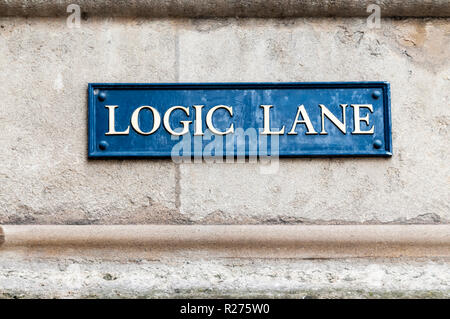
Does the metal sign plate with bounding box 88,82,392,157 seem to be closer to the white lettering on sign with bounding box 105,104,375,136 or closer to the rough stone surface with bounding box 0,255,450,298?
the white lettering on sign with bounding box 105,104,375,136

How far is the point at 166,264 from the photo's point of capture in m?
2.02

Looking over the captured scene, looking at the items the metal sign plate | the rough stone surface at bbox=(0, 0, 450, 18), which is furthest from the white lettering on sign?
the rough stone surface at bbox=(0, 0, 450, 18)

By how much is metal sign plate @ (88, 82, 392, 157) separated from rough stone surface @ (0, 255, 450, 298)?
1.15 ft

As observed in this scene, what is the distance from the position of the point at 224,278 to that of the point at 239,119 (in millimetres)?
507

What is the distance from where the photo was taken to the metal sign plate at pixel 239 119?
2092 mm

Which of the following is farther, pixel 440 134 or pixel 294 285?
pixel 440 134

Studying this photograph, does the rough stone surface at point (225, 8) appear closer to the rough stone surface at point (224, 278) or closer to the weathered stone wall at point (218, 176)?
the weathered stone wall at point (218, 176)

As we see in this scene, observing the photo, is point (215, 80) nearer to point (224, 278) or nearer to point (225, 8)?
point (225, 8)

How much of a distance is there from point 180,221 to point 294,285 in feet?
1.34

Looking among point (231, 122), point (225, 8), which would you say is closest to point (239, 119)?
point (231, 122)

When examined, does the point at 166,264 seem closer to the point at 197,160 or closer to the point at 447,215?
the point at 197,160

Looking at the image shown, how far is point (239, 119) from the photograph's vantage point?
2.11 metres

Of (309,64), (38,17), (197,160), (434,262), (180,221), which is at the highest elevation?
(38,17)
